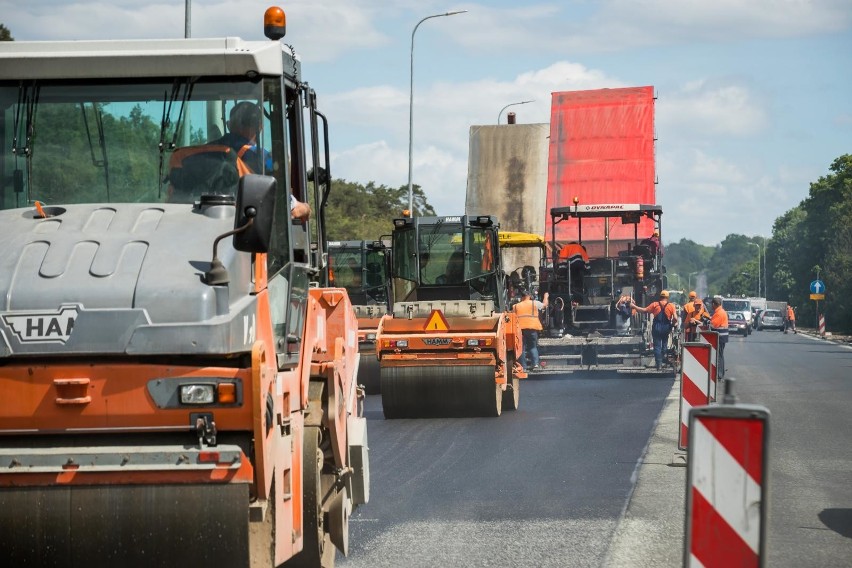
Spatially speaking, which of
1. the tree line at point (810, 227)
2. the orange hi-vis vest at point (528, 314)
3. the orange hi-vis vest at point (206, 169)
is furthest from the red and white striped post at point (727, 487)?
the tree line at point (810, 227)

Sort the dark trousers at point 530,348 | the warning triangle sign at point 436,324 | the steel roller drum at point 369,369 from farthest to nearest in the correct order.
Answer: the dark trousers at point 530,348, the steel roller drum at point 369,369, the warning triangle sign at point 436,324

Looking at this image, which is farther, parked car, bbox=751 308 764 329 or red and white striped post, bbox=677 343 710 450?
parked car, bbox=751 308 764 329

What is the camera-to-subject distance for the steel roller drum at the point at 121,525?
16.5 feet

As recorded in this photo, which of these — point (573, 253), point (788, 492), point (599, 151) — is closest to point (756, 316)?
point (599, 151)

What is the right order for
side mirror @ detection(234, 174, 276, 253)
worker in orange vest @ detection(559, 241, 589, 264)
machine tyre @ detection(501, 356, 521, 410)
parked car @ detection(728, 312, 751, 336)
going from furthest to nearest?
parked car @ detection(728, 312, 751, 336) < worker in orange vest @ detection(559, 241, 589, 264) < machine tyre @ detection(501, 356, 521, 410) < side mirror @ detection(234, 174, 276, 253)

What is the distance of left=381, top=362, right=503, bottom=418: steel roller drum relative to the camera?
16.6 metres

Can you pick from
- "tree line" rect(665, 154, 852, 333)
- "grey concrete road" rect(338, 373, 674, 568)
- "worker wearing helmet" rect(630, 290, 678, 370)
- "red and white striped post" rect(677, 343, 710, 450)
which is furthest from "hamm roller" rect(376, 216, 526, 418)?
"tree line" rect(665, 154, 852, 333)

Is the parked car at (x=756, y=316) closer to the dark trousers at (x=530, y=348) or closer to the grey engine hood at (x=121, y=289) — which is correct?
the dark trousers at (x=530, y=348)

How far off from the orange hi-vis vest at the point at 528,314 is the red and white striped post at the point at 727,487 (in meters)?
18.5

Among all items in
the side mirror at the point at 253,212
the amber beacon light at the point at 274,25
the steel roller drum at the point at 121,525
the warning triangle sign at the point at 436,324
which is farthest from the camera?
the warning triangle sign at the point at 436,324

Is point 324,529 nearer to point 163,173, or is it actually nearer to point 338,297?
point 338,297

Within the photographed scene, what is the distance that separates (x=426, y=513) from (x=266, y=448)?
413 centimetres

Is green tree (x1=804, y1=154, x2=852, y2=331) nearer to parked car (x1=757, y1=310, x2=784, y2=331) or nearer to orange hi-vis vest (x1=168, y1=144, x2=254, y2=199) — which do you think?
parked car (x1=757, y1=310, x2=784, y2=331)

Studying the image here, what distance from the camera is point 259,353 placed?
5.16 metres
